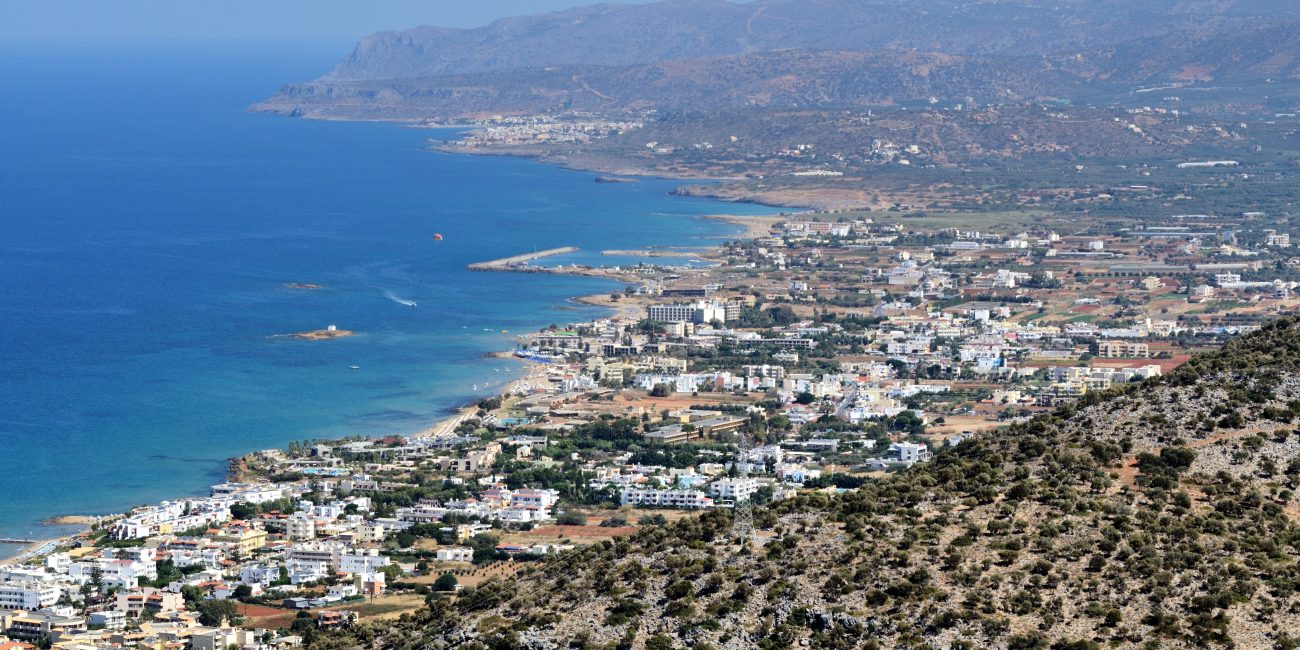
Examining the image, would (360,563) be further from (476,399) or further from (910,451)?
(476,399)

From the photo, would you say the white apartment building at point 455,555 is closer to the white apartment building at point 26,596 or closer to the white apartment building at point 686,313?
the white apartment building at point 26,596

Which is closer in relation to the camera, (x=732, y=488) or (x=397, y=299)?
(x=732, y=488)

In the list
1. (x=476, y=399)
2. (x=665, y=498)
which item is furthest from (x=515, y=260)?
(x=665, y=498)

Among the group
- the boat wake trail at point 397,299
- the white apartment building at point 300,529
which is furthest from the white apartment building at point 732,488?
the boat wake trail at point 397,299

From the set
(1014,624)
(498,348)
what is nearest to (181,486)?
(498,348)

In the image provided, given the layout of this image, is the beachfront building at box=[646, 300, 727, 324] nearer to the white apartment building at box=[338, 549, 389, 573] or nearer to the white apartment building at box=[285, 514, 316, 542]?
the white apartment building at box=[285, 514, 316, 542]
